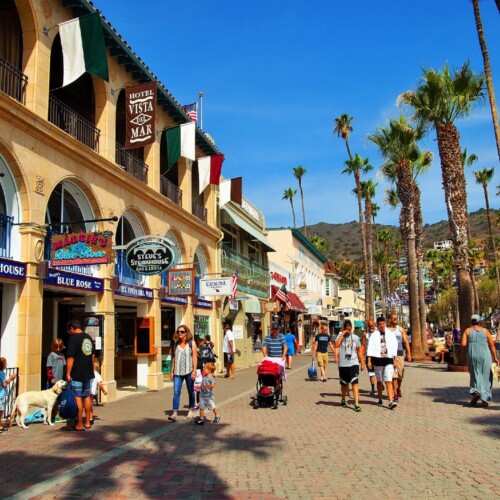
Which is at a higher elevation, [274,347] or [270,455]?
[274,347]

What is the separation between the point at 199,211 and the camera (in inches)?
896

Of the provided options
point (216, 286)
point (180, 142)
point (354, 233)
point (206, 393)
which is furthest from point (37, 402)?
point (354, 233)

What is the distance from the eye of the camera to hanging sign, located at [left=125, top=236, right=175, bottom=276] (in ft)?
44.3

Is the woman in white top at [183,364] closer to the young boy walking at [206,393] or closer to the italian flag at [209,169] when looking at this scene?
the young boy walking at [206,393]

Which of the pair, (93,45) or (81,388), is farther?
(93,45)

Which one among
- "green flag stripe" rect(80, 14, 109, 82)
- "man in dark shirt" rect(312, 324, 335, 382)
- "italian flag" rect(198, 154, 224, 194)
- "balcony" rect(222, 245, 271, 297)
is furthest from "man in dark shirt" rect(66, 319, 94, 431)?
"balcony" rect(222, 245, 271, 297)

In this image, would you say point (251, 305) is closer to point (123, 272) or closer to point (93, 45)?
point (123, 272)

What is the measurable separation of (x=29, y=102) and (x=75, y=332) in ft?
16.8

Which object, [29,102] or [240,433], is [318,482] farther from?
[29,102]

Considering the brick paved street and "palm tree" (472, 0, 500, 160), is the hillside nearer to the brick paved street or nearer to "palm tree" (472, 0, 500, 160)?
"palm tree" (472, 0, 500, 160)

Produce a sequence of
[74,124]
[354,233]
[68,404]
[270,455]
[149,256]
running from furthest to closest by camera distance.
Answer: [354,233] < [74,124] < [149,256] < [68,404] < [270,455]

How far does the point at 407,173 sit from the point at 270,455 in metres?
24.5

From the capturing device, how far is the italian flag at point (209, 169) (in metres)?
21.2

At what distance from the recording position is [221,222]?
25.4 m
